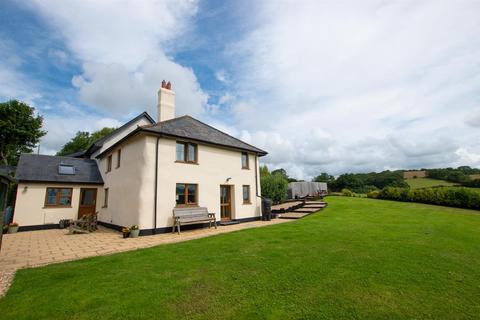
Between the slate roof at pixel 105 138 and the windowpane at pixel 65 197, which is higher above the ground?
the slate roof at pixel 105 138

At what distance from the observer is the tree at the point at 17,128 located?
26.2 meters

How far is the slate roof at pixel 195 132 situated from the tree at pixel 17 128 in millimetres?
26366

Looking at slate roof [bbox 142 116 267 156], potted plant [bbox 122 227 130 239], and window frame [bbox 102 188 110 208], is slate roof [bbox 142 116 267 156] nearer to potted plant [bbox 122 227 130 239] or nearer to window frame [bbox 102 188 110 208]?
potted plant [bbox 122 227 130 239]

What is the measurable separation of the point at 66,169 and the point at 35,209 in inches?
123

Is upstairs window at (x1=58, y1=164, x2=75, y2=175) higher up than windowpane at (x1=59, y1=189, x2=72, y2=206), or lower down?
higher up

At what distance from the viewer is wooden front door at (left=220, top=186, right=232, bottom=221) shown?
13711mm

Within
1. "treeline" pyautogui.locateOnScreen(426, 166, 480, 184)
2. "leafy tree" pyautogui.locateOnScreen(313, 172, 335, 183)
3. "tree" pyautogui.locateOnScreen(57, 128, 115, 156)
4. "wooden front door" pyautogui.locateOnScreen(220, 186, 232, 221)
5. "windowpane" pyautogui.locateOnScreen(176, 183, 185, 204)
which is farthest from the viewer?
"leafy tree" pyautogui.locateOnScreen(313, 172, 335, 183)

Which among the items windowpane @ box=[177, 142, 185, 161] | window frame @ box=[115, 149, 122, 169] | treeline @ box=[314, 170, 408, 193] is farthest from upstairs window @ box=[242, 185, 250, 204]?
treeline @ box=[314, 170, 408, 193]

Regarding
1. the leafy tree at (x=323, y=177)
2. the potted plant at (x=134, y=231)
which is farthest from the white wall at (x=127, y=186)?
the leafy tree at (x=323, y=177)

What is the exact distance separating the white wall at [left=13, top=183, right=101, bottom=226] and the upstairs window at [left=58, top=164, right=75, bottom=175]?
1.04 m

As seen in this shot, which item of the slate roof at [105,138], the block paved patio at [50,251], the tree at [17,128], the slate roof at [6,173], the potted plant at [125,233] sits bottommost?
the block paved patio at [50,251]

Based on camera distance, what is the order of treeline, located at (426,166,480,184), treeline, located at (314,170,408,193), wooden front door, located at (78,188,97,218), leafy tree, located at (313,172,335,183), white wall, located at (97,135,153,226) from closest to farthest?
white wall, located at (97,135,153,226)
wooden front door, located at (78,188,97,218)
treeline, located at (426,166,480,184)
treeline, located at (314,170,408,193)
leafy tree, located at (313,172,335,183)

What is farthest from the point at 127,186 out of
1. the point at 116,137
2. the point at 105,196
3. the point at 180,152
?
the point at 116,137

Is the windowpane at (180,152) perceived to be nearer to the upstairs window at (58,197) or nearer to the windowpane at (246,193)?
the windowpane at (246,193)
